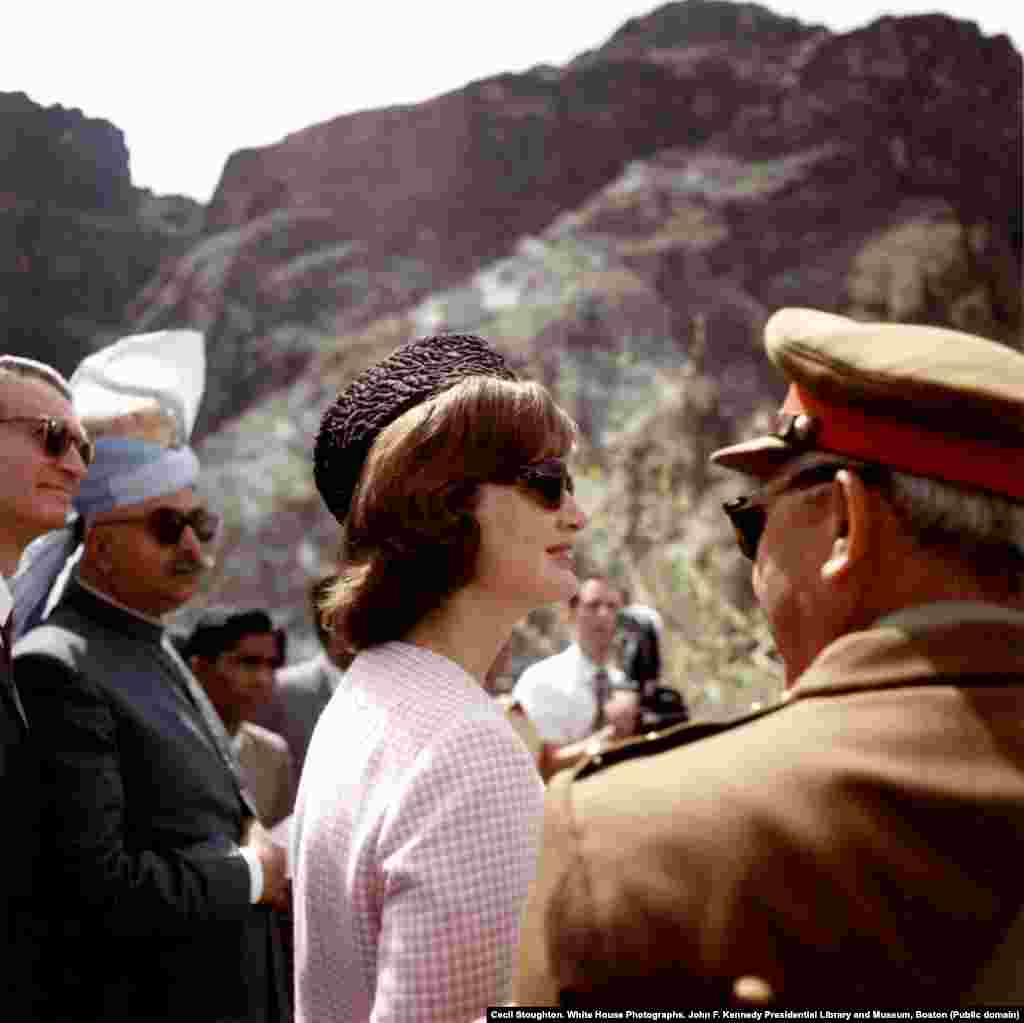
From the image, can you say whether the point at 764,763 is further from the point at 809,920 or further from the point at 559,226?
the point at 559,226

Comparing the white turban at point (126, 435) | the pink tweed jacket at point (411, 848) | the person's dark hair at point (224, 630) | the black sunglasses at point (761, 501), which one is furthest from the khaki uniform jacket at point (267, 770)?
the black sunglasses at point (761, 501)

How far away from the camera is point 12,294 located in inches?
224

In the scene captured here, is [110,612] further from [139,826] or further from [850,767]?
[850,767]

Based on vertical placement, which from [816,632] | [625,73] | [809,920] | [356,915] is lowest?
[356,915]

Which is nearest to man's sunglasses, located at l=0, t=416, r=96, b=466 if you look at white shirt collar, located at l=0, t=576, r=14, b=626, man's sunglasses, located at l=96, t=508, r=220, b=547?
white shirt collar, located at l=0, t=576, r=14, b=626

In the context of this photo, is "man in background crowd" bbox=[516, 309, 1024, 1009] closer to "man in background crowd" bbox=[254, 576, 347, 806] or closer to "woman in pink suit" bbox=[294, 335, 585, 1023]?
"woman in pink suit" bbox=[294, 335, 585, 1023]

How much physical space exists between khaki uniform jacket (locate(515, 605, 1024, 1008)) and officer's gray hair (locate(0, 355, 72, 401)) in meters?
1.87

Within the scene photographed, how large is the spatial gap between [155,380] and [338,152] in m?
12.6

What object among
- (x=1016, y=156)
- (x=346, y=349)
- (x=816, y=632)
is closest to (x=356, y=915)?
(x=816, y=632)

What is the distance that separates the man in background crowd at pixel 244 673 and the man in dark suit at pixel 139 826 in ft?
5.25

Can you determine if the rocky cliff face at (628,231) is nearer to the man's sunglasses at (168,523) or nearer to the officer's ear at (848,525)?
the man's sunglasses at (168,523)

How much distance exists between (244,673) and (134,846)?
2.27 m

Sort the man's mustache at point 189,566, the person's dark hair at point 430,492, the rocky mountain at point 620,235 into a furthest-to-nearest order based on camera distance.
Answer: the rocky mountain at point 620,235
the man's mustache at point 189,566
the person's dark hair at point 430,492

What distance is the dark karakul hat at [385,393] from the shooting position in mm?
1693
